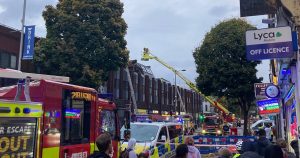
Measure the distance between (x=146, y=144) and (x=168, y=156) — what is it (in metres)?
1.83

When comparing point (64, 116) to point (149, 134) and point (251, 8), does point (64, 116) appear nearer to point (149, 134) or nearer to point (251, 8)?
point (149, 134)

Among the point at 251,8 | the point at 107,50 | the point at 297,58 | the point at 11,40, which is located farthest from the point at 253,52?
the point at 11,40

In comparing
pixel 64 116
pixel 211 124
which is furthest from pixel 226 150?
pixel 211 124

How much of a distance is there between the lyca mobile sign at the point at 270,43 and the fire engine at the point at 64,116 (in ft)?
14.9

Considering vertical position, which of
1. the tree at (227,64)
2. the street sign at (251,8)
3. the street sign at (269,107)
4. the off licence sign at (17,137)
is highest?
the street sign at (251,8)

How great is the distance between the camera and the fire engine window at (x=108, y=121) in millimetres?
9989

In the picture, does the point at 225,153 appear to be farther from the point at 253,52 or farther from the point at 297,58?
the point at 297,58

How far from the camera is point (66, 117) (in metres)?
8.02

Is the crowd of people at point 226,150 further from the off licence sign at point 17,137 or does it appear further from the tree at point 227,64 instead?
the tree at point 227,64

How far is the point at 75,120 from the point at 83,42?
21426mm

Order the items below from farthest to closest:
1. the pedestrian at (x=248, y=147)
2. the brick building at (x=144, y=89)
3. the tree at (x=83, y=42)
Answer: the brick building at (x=144, y=89) → the tree at (x=83, y=42) → the pedestrian at (x=248, y=147)

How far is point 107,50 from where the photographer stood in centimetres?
2933

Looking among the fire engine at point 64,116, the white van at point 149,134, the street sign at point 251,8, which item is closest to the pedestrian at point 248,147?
the fire engine at point 64,116

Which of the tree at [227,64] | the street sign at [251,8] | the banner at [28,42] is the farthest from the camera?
the tree at [227,64]
